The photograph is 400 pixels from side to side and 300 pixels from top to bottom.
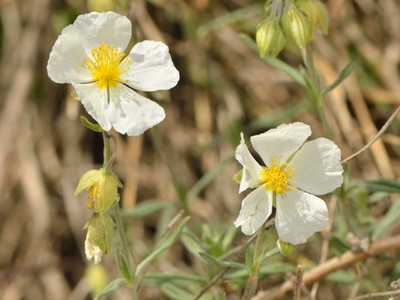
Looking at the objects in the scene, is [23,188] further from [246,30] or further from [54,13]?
[246,30]

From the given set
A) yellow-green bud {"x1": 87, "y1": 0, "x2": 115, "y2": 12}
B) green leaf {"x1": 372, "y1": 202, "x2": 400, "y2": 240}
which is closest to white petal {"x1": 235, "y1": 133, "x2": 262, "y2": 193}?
green leaf {"x1": 372, "y1": 202, "x2": 400, "y2": 240}

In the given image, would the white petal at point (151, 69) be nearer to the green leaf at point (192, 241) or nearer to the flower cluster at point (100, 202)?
the flower cluster at point (100, 202)

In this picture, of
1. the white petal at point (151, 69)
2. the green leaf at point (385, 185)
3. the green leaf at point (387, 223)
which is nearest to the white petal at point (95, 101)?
the white petal at point (151, 69)

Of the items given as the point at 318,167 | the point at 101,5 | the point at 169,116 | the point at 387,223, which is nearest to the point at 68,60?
the point at 101,5

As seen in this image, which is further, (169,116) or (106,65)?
(169,116)

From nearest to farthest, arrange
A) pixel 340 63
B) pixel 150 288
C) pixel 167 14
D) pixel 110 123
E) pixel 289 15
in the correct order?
pixel 110 123
pixel 289 15
pixel 150 288
pixel 340 63
pixel 167 14

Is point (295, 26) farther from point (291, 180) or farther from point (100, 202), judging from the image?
point (100, 202)

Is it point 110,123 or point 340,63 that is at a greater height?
point 110,123

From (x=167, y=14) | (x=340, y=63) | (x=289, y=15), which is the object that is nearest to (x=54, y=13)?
(x=167, y=14)
